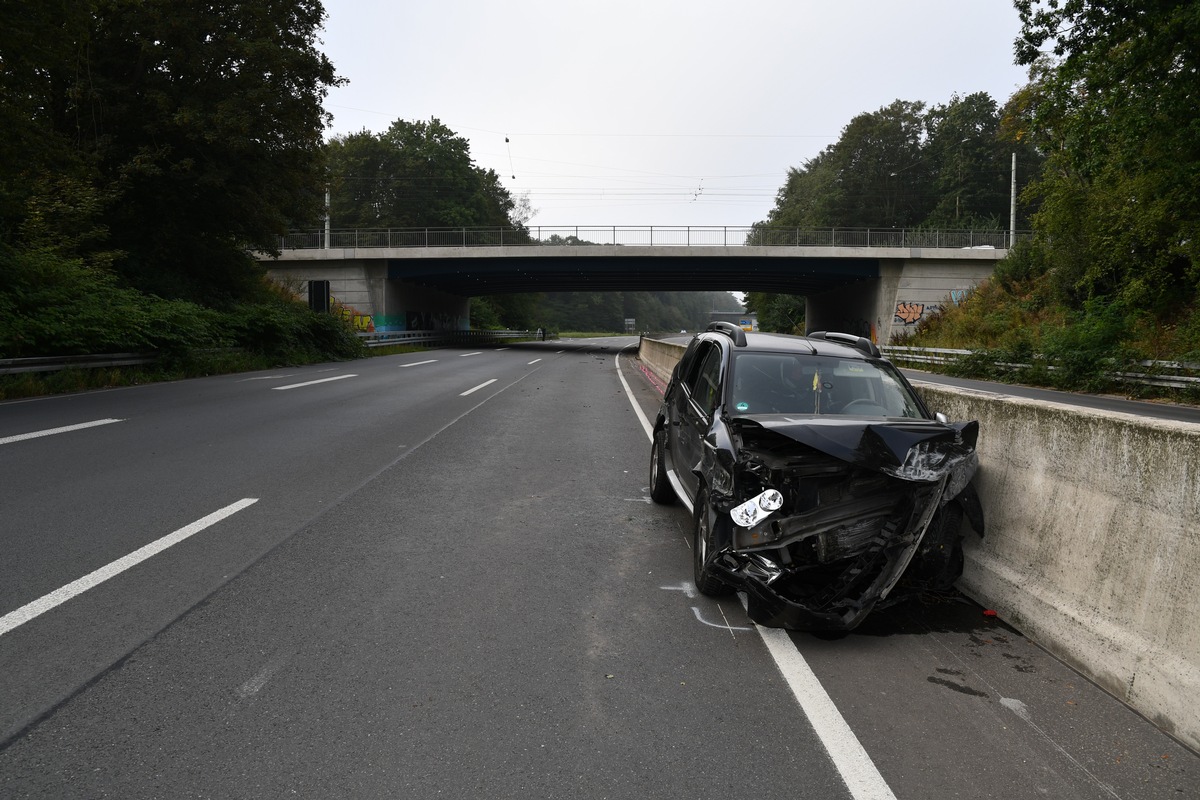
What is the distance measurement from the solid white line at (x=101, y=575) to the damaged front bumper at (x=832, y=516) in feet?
12.0

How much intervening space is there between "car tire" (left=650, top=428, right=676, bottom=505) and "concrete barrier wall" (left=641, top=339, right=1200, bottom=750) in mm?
2803

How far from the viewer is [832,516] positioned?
412 cm

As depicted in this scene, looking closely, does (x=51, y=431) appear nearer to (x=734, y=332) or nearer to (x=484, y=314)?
(x=734, y=332)

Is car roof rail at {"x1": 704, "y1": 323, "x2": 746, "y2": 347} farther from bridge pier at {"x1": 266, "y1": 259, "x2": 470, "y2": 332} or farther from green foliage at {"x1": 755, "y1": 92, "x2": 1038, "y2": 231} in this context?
green foliage at {"x1": 755, "y1": 92, "x2": 1038, "y2": 231}

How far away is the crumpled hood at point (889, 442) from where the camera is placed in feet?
13.6

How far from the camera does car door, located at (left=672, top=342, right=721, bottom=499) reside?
18.3 ft

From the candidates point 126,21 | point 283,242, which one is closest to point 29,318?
point 126,21

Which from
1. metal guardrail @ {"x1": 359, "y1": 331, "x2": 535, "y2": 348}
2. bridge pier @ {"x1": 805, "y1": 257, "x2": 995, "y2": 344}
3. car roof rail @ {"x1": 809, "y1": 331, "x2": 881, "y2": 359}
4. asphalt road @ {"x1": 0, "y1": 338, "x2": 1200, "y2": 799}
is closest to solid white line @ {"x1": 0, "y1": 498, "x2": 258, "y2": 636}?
asphalt road @ {"x1": 0, "y1": 338, "x2": 1200, "y2": 799}

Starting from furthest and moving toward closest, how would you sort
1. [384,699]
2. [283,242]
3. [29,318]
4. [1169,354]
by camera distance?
1. [283,242]
2. [1169,354]
3. [29,318]
4. [384,699]

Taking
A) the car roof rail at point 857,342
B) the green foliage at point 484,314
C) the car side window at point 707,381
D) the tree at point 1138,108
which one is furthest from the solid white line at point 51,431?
the green foliage at point 484,314

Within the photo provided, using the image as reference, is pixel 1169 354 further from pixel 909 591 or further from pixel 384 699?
pixel 384 699

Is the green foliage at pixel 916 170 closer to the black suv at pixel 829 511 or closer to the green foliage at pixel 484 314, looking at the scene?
the green foliage at pixel 484 314

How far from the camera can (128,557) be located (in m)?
5.14

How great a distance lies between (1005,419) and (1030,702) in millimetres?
1994
